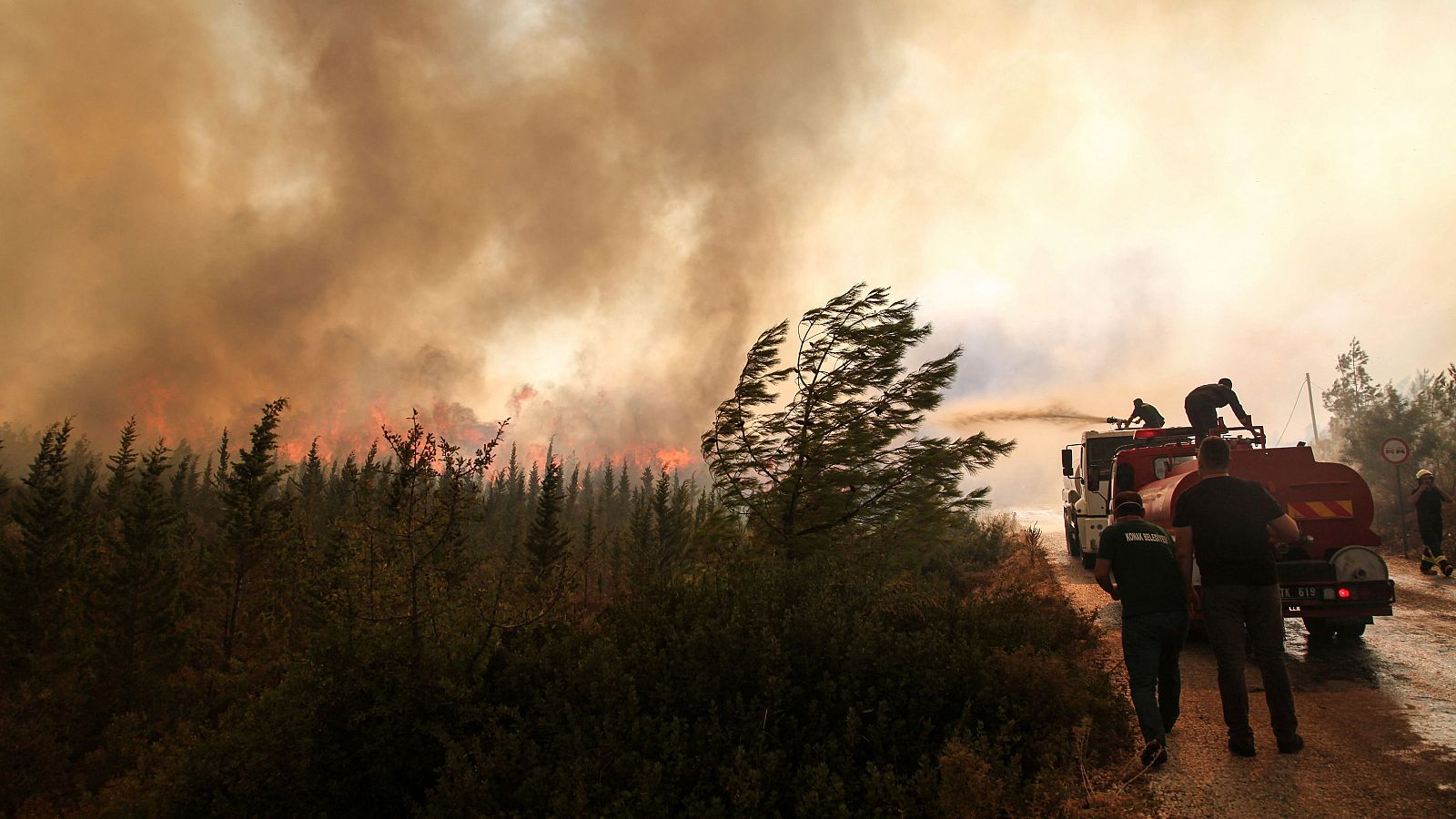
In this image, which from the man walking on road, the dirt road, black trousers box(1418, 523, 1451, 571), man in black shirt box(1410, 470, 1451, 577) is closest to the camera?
the dirt road

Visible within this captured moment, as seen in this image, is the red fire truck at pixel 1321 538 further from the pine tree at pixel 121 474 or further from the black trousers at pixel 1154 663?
the pine tree at pixel 121 474

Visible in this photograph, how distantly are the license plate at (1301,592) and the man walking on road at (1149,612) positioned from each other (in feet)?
11.7

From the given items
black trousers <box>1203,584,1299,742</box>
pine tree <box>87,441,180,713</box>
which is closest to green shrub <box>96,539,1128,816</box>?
black trousers <box>1203,584,1299,742</box>

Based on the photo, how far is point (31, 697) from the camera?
2695cm

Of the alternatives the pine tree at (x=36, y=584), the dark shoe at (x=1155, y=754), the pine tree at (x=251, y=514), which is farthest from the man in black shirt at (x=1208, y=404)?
the pine tree at (x=36, y=584)

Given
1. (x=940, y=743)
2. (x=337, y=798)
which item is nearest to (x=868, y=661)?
(x=940, y=743)

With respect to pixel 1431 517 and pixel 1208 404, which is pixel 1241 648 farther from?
pixel 1431 517

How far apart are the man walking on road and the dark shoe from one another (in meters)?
0.18

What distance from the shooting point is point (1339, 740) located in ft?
16.8

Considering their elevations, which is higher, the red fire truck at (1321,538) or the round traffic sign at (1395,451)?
the round traffic sign at (1395,451)

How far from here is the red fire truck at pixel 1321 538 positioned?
7.37m

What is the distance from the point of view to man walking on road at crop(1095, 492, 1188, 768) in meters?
5.17

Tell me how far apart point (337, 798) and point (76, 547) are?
44.4 metres

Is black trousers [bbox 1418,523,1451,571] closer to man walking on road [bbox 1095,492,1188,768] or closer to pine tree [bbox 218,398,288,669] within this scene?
man walking on road [bbox 1095,492,1188,768]
